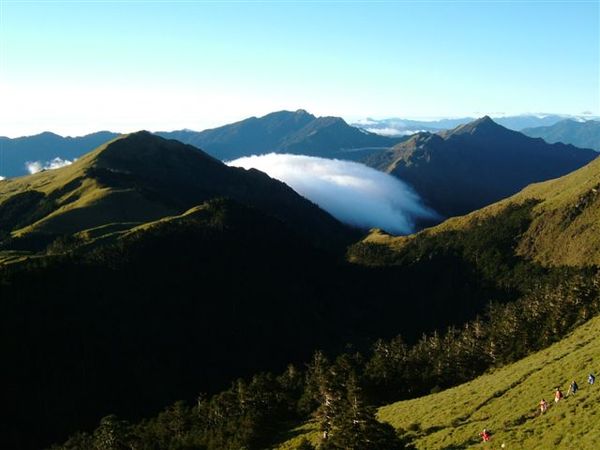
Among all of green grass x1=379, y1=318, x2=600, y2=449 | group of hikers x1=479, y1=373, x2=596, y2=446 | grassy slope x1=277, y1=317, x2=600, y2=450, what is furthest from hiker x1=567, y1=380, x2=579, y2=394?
grassy slope x1=277, y1=317, x2=600, y2=450

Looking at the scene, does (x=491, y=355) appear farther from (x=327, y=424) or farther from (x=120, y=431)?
(x=120, y=431)

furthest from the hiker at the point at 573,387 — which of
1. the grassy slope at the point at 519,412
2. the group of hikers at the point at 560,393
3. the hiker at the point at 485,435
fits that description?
the hiker at the point at 485,435

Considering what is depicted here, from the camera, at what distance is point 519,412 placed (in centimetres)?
5612

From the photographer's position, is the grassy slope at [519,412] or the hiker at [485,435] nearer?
the grassy slope at [519,412]

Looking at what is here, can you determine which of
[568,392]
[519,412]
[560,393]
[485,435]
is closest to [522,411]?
[519,412]

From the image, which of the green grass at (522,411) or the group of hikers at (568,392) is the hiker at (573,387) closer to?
the group of hikers at (568,392)

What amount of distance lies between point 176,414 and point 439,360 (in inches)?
2412

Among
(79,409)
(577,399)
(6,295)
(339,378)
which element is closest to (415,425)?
(577,399)

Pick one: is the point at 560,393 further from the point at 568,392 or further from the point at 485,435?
the point at 485,435

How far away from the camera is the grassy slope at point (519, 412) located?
45.8 m

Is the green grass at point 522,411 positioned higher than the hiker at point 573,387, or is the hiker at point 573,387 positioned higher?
the hiker at point 573,387

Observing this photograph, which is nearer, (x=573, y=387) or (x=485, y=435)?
(x=485, y=435)

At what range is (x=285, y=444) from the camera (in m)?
79.9

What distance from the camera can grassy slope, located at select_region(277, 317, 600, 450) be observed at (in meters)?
45.8
